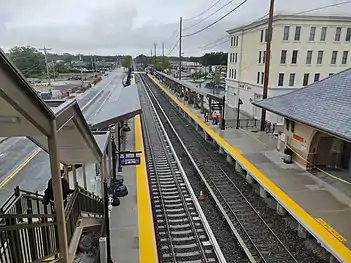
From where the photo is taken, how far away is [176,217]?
1017cm

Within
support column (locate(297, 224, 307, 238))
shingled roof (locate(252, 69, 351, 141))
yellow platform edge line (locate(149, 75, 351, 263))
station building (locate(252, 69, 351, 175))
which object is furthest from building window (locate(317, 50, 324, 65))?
support column (locate(297, 224, 307, 238))

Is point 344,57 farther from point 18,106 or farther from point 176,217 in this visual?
point 18,106

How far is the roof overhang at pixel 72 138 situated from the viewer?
384cm

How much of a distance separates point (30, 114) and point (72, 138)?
257cm

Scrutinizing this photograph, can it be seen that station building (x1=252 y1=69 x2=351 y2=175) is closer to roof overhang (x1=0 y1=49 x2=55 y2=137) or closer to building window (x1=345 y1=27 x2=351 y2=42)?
roof overhang (x1=0 y1=49 x2=55 y2=137)

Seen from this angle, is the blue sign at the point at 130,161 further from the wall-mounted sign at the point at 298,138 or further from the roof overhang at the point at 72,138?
the wall-mounted sign at the point at 298,138

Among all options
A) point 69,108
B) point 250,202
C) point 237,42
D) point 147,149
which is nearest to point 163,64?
point 237,42

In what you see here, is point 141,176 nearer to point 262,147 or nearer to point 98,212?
point 98,212

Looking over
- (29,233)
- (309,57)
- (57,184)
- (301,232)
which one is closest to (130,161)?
(301,232)

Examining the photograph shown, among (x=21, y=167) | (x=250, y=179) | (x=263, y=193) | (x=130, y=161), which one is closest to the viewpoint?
(x=130, y=161)

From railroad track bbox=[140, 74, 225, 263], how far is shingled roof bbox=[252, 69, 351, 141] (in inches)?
212

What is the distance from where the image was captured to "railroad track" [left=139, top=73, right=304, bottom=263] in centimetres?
833

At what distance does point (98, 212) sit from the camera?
810 centimetres

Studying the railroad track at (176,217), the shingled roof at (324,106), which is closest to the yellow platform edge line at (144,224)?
the railroad track at (176,217)
